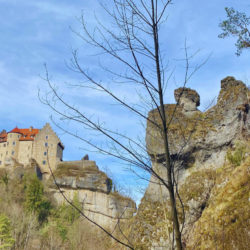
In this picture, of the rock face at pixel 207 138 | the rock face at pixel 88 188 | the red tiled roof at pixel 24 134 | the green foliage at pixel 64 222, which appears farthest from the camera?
the red tiled roof at pixel 24 134

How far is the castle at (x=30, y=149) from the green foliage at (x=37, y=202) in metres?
8.51

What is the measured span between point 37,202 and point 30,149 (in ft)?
45.6

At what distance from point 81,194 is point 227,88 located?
3270cm

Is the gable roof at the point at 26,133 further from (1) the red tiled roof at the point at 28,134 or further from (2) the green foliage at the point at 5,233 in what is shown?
(2) the green foliage at the point at 5,233

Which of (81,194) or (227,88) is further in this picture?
Result: (81,194)

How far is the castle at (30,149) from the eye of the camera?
162 feet

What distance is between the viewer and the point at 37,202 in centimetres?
3850

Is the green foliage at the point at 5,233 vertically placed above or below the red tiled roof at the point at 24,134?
below

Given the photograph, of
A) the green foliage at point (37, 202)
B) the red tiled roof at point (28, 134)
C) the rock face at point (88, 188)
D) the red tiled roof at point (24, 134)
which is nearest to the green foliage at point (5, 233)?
the green foliage at point (37, 202)

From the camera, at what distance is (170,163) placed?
2777 mm

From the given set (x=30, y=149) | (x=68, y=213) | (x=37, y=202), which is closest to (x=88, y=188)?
(x=37, y=202)

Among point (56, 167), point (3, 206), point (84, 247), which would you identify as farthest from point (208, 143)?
point (56, 167)

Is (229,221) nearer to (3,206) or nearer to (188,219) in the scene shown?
(188,219)

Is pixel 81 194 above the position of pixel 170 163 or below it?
above
